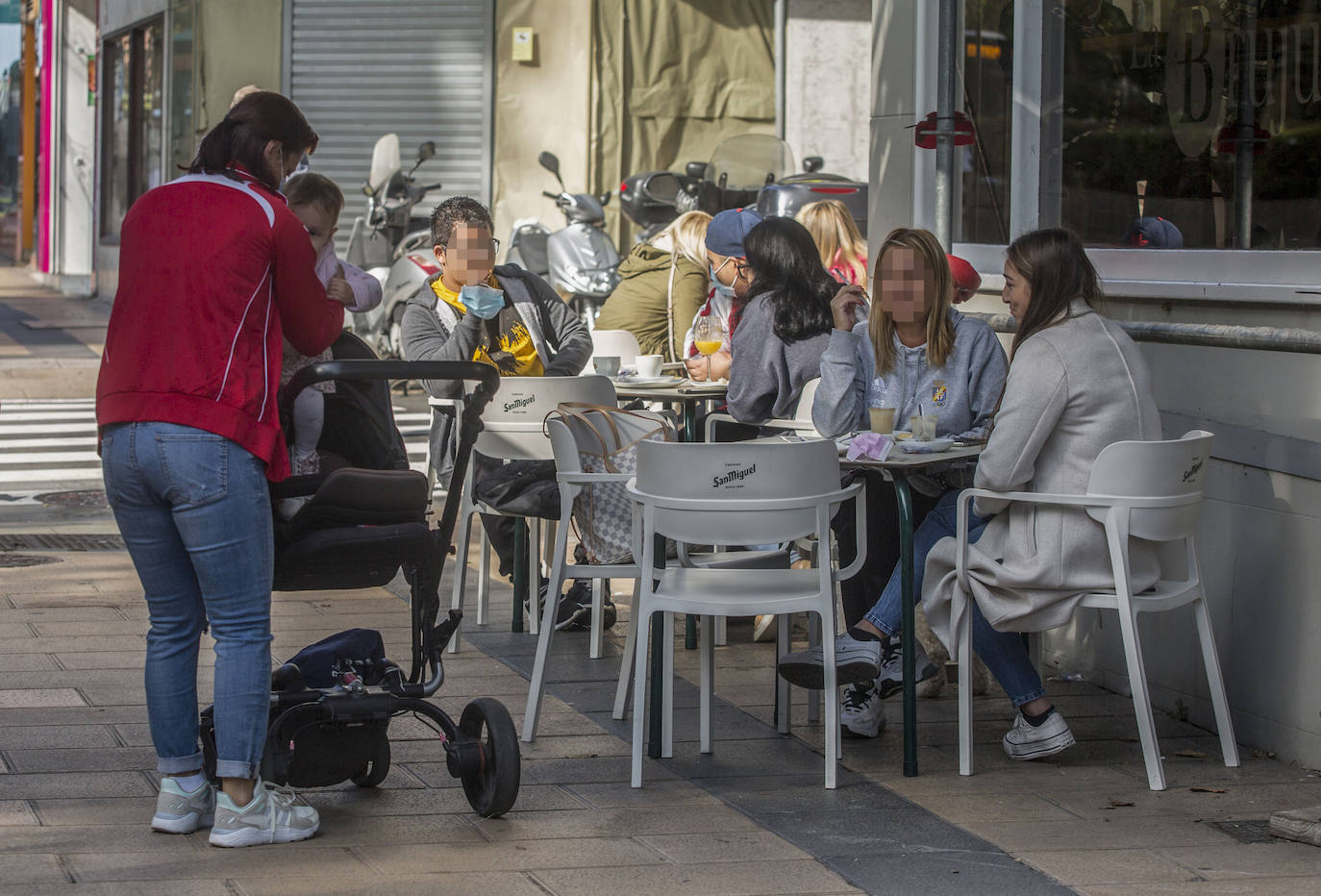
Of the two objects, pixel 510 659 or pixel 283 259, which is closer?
pixel 283 259

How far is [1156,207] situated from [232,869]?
13.2 feet

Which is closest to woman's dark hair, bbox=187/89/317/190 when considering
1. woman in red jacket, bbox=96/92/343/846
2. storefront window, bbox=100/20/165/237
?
woman in red jacket, bbox=96/92/343/846

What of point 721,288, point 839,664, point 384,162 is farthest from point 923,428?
point 384,162

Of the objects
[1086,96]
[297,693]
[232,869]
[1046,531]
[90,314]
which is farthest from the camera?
[90,314]

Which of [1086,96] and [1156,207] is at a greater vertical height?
[1086,96]

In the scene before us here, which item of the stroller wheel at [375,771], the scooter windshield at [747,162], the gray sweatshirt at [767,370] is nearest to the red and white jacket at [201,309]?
the stroller wheel at [375,771]

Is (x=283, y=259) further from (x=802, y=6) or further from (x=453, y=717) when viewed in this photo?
(x=802, y=6)

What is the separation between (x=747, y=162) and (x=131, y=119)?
1340 centimetres

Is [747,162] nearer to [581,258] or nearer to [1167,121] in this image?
[581,258]

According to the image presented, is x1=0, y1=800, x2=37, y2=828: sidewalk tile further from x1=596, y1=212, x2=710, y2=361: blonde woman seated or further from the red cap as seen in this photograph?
x1=596, y1=212, x2=710, y2=361: blonde woman seated

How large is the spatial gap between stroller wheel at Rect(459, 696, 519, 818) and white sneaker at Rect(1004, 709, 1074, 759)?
1580 millimetres

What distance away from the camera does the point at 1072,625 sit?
6.40 meters

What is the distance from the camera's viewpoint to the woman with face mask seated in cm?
570

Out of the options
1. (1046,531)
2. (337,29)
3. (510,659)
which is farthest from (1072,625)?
(337,29)
